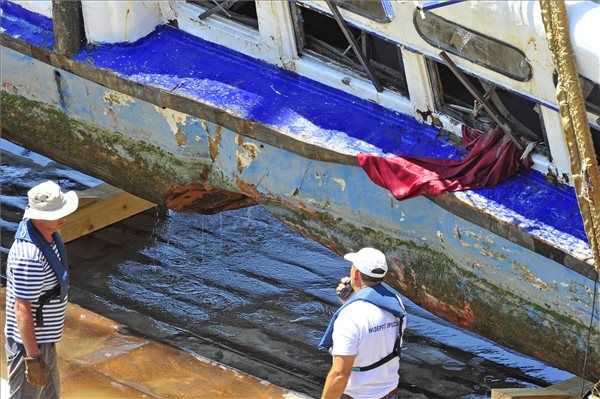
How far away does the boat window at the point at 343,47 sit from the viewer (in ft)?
22.0

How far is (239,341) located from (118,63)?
1.91 metres

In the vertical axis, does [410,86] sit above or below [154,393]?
above

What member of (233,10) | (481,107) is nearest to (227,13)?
(233,10)

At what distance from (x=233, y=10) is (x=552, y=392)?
304 cm

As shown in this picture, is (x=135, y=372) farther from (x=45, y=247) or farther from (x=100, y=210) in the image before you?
(x=100, y=210)

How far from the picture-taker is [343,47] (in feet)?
23.5

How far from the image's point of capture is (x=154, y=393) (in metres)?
6.25

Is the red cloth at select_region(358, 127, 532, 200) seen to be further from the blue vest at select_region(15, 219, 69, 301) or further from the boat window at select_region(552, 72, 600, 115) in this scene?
the blue vest at select_region(15, 219, 69, 301)

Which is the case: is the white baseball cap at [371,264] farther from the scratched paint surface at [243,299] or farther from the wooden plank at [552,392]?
the scratched paint surface at [243,299]

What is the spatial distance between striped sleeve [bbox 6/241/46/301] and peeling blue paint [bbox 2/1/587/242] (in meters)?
1.95

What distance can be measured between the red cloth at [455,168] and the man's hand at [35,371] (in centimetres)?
204

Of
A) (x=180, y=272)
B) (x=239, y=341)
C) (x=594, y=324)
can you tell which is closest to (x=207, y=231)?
(x=180, y=272)

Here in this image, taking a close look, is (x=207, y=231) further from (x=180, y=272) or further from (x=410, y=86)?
(x=410, y=86)

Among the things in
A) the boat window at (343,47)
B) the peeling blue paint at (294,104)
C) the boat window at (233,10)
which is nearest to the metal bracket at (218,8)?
the boat window at (233,10)
